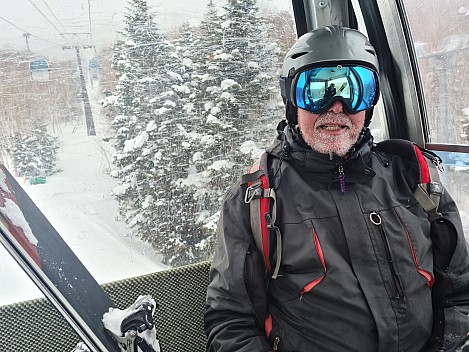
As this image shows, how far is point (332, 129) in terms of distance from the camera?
1.61m

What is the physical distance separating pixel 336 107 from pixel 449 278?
75 centimetres

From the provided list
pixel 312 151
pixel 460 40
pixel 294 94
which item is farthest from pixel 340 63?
pixel 460 40

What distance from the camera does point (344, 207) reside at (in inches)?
59.3

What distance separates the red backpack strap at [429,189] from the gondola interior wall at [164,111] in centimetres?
69

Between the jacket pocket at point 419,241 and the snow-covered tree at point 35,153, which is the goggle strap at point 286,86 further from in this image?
the snow-covered tree at point 35,153

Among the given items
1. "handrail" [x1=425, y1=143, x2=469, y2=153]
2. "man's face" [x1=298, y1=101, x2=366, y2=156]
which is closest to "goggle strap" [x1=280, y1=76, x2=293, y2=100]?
"man's face" [x1=298, y1=101, x2=366, y2=156]

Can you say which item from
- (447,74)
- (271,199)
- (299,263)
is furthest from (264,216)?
(447,74)

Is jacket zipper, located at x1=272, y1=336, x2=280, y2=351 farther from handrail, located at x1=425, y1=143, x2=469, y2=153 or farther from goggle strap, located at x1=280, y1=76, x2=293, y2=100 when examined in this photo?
handrail, located at x1=425, y1=143, x2=469, y2=153

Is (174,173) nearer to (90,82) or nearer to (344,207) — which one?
(90,82)

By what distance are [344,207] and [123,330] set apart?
848mm

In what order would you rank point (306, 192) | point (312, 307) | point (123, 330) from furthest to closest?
point (306, 192), point (312, 307), point (123, 330)

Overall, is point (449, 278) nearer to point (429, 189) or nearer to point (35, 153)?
point (429, 189)

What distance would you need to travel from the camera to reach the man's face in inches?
61.6

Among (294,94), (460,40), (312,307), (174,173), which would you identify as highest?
(460,40)
